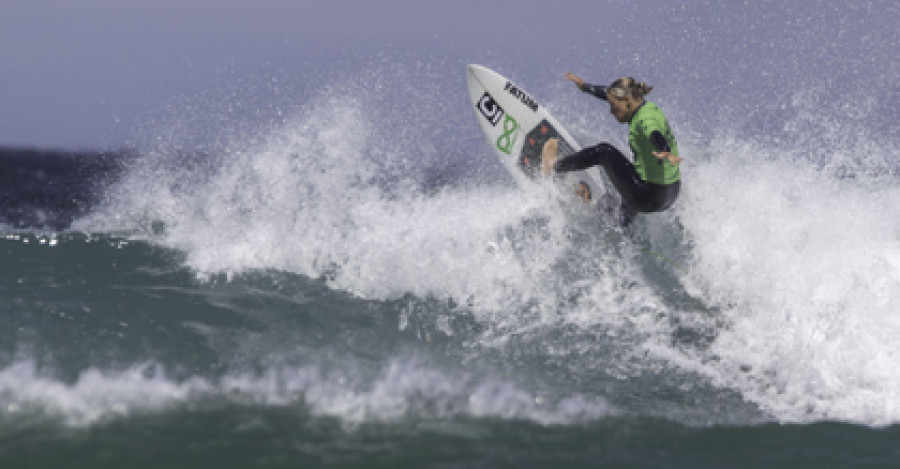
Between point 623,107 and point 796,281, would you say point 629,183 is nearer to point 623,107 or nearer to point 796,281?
point 623,107

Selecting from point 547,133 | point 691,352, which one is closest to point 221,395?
point 691,352

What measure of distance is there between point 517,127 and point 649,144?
87.8 inches

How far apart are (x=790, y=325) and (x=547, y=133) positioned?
3.57 m

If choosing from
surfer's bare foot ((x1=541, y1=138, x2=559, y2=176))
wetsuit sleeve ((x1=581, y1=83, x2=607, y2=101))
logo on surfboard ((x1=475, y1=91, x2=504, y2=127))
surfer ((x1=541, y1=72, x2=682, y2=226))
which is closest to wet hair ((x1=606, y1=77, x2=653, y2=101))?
surfer ((x1=541, y1=72, x2=682, y2=226))

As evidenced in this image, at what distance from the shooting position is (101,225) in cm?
951

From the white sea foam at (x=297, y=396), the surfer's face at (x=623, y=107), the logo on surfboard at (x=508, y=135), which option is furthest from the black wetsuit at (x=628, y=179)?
the white sea foam at (x=297, y=396)

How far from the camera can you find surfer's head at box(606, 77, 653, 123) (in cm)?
654

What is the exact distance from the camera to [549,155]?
8062mm

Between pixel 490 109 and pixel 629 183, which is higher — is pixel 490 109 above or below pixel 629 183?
above

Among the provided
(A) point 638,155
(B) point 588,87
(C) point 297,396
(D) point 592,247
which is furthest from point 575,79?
(C) point 297,396

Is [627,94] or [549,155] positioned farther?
[549,155]

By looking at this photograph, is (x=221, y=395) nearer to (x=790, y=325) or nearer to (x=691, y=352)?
(x=691, y=352)

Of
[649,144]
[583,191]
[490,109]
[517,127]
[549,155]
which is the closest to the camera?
[649,144]

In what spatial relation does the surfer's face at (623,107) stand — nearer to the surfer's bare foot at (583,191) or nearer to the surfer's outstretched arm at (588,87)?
the surfer's outstretched arm at (588,87)
